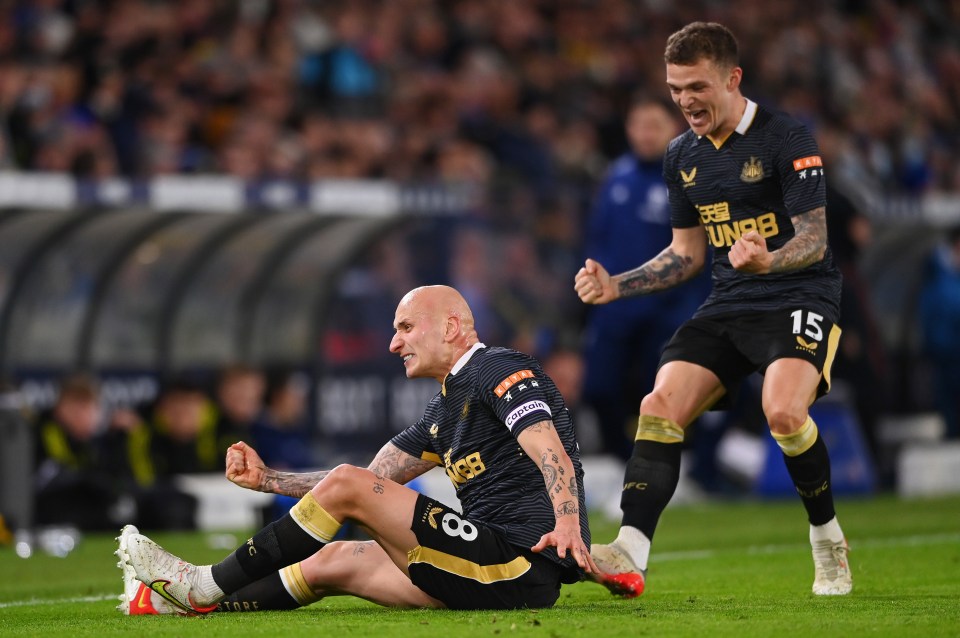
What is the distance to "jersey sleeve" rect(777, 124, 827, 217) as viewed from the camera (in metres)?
6.81

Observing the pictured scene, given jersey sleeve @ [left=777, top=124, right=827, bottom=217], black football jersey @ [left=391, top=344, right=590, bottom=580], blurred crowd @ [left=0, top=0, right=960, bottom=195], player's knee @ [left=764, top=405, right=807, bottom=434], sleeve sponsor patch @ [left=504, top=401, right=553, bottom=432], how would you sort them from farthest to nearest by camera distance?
blurred crowd @ [left=0, top=0, right=960, bottom=195] → jersey sleeve @ [left=777, top=124, right=827, bottom=217] → player's knee @ [left=764, top=405, right=807, bottom=434] → black football jersey @ [left=391, top=344, right=590, bottom=580] → sleeve sponsor patch @ [left=504, top=401, right=553, bottom=432]

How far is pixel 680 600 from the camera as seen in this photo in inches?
266

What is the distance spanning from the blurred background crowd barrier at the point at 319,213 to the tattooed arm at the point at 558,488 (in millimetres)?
6282

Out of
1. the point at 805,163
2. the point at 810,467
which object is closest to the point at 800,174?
the point at 805,163

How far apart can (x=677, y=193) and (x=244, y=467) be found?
2394 millimetres

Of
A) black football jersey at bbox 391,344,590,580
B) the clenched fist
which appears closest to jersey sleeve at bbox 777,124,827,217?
the clenched fist

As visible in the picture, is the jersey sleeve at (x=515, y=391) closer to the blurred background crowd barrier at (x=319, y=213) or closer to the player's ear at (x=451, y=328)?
the player's ear at (x=451, y=328)

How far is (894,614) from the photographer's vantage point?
5977mm

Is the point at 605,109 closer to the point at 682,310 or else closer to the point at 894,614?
the point at 682,310

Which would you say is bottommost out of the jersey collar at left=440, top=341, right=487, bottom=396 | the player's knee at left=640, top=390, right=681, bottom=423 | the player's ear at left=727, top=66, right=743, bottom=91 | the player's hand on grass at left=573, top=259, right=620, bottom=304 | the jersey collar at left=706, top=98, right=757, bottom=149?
the player's knee at left=640, top=390, right=681, bottom=423

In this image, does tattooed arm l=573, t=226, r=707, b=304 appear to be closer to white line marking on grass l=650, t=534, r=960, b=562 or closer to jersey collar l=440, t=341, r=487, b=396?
jersey collar l=440, t=341, r=487, b=396

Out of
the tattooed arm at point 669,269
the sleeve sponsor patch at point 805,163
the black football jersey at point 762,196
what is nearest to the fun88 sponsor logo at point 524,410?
the tattooed arm at point 669,269

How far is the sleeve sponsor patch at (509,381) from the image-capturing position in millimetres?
5879

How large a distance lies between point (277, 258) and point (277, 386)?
3.70ft
